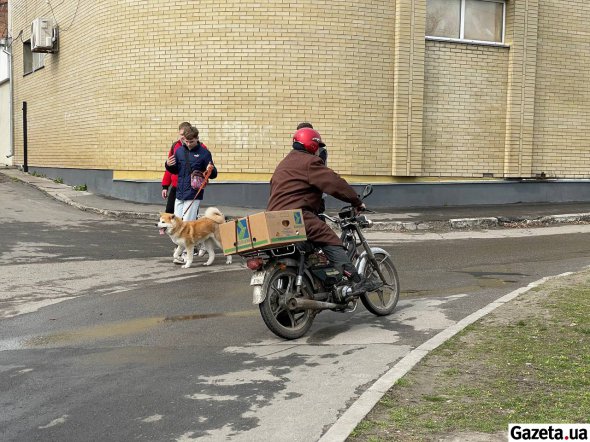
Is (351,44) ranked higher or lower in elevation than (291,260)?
higher

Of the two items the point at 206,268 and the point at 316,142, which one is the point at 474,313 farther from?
the point at 206,268

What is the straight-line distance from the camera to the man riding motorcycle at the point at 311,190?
704cm

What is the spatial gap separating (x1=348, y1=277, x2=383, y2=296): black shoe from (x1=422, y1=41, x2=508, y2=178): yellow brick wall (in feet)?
39.1

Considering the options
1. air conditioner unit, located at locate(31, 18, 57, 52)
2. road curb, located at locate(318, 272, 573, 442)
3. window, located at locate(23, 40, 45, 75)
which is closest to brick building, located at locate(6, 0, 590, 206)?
air conditioner unit, located at locate(31, 18, 57, 52)

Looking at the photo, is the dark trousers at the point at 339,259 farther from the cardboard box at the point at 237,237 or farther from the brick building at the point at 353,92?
the brick building at the point at 353,92

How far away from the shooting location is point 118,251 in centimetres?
1229

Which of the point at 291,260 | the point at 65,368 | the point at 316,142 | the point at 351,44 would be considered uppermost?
the point at 351,44

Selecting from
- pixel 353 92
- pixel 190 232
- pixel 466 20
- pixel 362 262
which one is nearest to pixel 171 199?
pixel 190 232

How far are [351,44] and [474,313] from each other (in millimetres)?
11528

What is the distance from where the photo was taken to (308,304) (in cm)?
698

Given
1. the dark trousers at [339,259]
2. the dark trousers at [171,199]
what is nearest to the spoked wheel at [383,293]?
the dark trousers at [339,259]

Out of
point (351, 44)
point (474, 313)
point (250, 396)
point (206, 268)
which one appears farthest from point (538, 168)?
point (250, 396)

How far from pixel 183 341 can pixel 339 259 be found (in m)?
1.59

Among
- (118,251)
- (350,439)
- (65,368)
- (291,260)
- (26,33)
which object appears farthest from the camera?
(26,33)
